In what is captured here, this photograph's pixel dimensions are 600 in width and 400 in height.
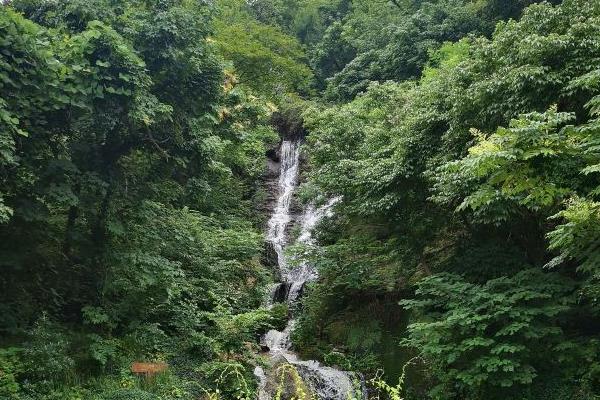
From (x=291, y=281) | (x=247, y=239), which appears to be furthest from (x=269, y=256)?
(x=247, y=239)

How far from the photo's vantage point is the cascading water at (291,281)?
11625mm

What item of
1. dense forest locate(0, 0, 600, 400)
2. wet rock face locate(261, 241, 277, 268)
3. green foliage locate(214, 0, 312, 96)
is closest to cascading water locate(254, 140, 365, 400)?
dense forest locate(0, 0, 600, 400)

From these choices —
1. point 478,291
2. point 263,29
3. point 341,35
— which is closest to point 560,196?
point 478,291

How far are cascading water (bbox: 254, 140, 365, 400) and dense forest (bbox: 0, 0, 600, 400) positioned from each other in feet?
0.49

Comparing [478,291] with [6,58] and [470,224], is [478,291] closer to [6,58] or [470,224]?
[470,224]

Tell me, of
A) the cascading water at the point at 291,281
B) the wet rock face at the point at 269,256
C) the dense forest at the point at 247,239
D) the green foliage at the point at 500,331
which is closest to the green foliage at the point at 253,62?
the cascading water at the point at 291,281

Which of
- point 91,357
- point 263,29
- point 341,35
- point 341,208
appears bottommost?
point 91,357

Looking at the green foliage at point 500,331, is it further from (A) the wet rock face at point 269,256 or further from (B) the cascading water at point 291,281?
(A) the wet rock face at point 269,256

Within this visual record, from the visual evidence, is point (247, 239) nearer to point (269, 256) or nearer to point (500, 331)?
point (269, 256)

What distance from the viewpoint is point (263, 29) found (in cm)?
2519

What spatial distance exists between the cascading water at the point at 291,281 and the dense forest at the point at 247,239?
0.49ft

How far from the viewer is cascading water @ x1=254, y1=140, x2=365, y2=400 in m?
11.6

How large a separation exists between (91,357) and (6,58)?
17.3 feet

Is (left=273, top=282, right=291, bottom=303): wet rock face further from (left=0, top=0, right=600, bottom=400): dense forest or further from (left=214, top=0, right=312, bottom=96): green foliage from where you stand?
(left=214, top=0, right=312, bottom=96): green foliage
